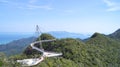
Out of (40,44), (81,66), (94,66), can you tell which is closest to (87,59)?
(94,66)

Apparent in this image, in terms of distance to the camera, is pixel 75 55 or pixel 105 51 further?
pixel 105 51

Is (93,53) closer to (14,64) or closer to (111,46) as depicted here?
(111,46)

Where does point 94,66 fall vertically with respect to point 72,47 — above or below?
below

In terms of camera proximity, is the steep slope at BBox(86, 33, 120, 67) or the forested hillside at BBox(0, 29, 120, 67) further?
the steep slope at BBox(86, 33, 120, 67)

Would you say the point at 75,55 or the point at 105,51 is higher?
the point at 75,55

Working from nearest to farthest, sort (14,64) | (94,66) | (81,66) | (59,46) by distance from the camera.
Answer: (14,64)
(81,66)
(94,66)
(59,46)

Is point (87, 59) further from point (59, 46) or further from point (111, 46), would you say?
point (111, 46)

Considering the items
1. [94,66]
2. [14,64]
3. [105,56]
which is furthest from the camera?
[105,56]

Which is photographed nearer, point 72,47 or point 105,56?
point 72,47

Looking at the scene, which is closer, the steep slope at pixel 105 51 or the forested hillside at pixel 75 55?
the forested hillside at pixel 75 55

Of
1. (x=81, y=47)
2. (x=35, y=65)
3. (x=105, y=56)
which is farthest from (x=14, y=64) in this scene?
(x=105, y=56)
